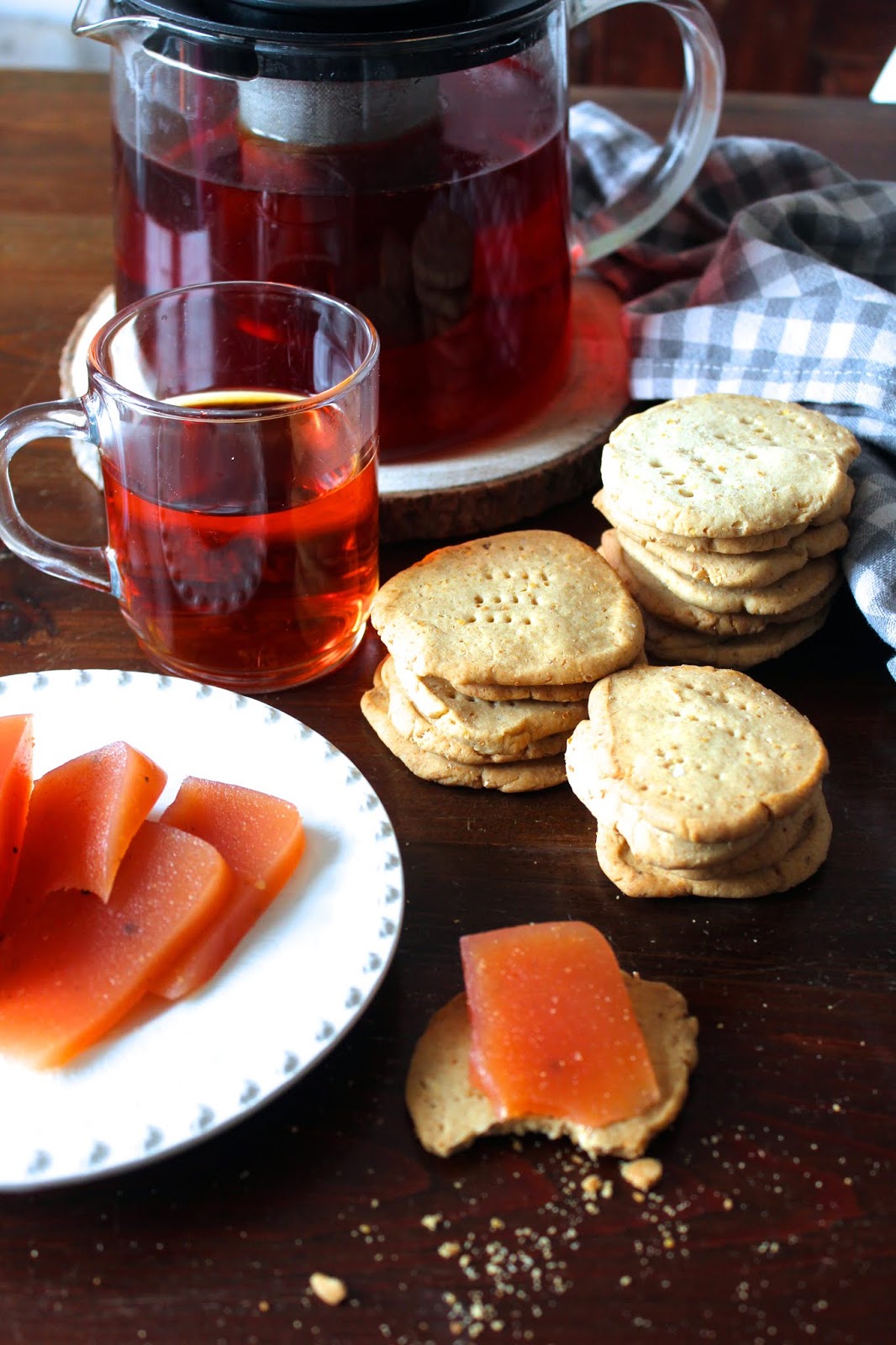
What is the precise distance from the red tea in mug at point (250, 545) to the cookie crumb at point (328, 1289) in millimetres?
439

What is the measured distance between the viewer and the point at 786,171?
1.38 metres

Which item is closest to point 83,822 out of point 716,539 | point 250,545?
point 250,545

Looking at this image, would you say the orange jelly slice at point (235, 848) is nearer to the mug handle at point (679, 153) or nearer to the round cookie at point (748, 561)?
the round cookie at point (748, 561)

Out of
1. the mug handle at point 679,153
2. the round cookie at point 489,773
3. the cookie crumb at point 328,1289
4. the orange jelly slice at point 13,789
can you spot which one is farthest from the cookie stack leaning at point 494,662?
the mug handle at point 679,153

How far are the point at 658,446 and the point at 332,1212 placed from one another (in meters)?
0.56

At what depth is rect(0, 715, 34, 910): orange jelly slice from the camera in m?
0.71

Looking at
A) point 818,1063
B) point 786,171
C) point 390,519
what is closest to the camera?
point 818,1063

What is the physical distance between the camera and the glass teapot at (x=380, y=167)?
90 centimetres

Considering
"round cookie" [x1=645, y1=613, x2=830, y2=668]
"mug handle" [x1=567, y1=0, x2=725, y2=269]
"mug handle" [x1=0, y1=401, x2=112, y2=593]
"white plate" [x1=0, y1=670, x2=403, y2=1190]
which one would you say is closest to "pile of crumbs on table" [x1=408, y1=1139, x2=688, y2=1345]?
"white plate" [x1=0, y1=670, x2=403, y2=1190]

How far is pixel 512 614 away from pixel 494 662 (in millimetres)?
54

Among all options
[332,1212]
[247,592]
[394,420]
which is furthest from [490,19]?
[332,1212]

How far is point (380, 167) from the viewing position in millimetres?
946

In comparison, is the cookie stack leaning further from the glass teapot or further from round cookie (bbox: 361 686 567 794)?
the glass teapot

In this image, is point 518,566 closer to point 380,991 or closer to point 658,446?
point 658,446
